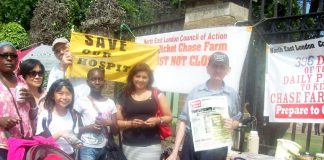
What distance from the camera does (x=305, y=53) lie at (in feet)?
15.1

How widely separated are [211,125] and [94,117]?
1321 millimetres

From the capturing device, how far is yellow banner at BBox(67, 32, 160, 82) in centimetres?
611

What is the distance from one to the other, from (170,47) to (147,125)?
2.38 meters

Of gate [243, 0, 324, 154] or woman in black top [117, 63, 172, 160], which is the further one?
gate [243, 0, 324, 154]

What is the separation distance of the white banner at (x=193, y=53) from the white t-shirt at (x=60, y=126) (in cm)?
202

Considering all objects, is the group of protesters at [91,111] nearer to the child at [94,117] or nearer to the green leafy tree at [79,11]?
the child at [94,117]

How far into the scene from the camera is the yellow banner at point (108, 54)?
611 cm

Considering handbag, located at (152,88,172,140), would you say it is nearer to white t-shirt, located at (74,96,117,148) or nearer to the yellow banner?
white t-shirt, located at (74,96,117,148)

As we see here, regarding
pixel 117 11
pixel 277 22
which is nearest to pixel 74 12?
pixel 117 11

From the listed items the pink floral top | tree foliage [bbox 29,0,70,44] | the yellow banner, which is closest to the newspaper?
the pink floral top

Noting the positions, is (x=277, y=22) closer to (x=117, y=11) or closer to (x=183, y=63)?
(x=183, y=63)

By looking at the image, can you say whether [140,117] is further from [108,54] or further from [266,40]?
[108,54]

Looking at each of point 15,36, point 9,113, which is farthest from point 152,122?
point 15,36

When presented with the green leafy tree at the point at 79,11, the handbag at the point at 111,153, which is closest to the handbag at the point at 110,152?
the handbag at the point at 111,153
